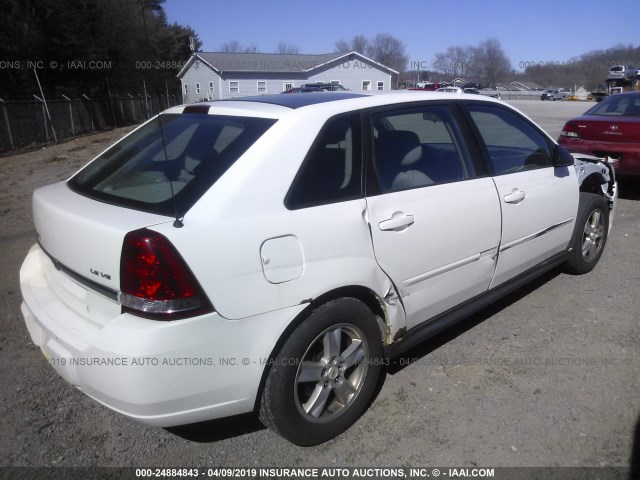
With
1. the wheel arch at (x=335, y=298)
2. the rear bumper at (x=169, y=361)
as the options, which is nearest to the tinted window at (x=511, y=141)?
the wheel arch at (x=335, y=298)

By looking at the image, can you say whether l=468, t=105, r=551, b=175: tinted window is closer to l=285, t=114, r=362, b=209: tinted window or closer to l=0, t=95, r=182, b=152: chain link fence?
l=285, t=114, r=362, b=209: tinted window

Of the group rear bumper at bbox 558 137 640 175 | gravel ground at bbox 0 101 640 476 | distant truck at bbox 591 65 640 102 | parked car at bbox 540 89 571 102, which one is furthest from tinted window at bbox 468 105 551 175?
parked car at bbox 540 89 571 102

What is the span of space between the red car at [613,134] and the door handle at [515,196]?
460 centimetres

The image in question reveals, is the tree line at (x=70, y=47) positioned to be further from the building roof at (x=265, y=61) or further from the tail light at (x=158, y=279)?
the tail light at (x=158, y=279)

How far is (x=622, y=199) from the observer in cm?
793

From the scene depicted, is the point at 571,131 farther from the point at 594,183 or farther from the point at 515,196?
the point at 515,196

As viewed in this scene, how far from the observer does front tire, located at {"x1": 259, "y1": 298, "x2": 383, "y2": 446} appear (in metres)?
2.35

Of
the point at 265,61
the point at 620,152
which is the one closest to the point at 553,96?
the point at 265,61

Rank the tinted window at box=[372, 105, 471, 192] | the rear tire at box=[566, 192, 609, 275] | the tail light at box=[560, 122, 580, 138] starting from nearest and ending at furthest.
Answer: the tinted window at box=[372, 105, 471, 192] < the rear tire at box=[566, 192, 609, 275] < the tail light at box=[560, 122, 580, 138]

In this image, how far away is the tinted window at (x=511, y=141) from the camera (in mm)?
3629

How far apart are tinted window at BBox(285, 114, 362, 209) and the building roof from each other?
143 feet

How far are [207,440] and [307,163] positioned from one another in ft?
4.92

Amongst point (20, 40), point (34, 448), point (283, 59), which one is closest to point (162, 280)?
point (34, 448)

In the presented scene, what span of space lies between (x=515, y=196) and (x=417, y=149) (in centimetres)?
81
